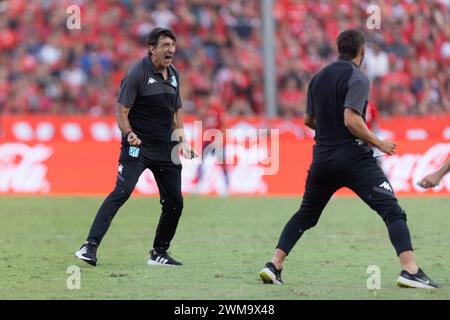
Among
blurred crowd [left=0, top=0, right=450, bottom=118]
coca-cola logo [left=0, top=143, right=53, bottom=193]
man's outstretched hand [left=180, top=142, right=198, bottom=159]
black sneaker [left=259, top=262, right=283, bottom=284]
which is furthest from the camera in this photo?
blurred crowd [left=0, top=0, right=450, bottom=118]

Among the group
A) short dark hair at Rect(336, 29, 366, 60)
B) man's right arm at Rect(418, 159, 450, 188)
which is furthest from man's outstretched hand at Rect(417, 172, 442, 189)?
short dark hair at Rect(336, 29, 366, 60)

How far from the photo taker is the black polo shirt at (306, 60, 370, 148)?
8.55 meters

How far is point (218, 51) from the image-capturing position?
25.6 metres

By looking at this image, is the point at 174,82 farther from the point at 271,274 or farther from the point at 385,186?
the point at 385,186

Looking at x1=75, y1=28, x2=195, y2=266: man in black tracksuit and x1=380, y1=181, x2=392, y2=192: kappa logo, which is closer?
x1=380, y1=181, x2=392, y2=192: kappa logo

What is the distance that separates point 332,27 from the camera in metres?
25.4

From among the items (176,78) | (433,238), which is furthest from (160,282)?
(433,238)

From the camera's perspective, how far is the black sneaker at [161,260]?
10.7m

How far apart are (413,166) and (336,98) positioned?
→ 12126 millimetres

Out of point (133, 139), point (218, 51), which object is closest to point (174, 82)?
point (133, 139)

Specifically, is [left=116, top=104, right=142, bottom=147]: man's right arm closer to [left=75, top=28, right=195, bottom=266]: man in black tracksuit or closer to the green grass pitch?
[left=75, top=28, right=195, bottom=266]: man in black tracksuit

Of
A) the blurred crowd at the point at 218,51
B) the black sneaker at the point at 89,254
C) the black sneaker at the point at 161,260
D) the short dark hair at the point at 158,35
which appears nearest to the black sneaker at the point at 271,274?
the black sneaker at the point at 161,260

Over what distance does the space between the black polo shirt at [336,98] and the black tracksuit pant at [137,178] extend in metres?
2.13

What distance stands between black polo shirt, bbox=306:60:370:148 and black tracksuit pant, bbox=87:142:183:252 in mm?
2125
